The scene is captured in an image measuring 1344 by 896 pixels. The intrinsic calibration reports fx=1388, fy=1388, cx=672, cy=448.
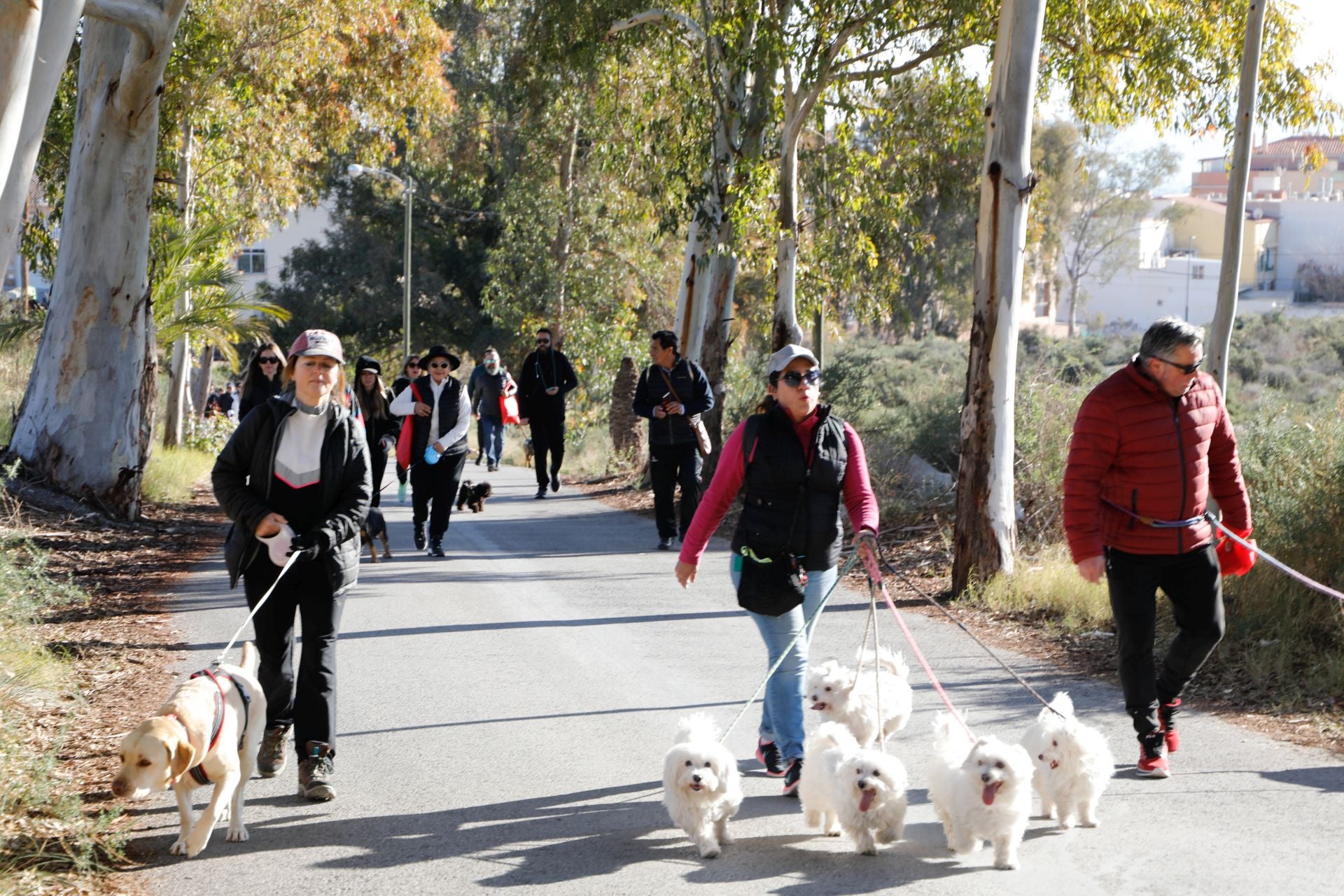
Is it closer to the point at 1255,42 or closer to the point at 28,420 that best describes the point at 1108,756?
the point at 1255,42

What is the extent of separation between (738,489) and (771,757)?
1.23 metres

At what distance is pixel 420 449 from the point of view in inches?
508

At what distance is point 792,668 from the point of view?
597 cm

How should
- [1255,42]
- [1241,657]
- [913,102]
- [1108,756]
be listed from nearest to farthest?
[1108,756] < [1241,657] < [1255,42] < [913,102]

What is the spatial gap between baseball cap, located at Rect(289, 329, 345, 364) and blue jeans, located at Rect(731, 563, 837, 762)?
1955 millimetres

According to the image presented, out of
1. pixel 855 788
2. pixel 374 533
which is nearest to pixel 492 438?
pixel 374 533

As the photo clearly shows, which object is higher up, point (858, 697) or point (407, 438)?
point (407, 438)

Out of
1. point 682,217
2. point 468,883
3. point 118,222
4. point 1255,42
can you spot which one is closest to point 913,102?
point 682,217

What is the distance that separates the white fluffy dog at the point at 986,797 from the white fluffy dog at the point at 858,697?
64cm

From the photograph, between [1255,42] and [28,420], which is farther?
[28,420]

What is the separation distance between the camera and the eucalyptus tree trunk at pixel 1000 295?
1057cm

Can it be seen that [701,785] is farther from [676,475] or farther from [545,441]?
[545,441]

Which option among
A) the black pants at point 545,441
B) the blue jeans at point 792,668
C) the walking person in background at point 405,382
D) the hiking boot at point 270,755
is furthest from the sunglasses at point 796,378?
the black pants at point 545,441

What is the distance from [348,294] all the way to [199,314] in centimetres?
3005
